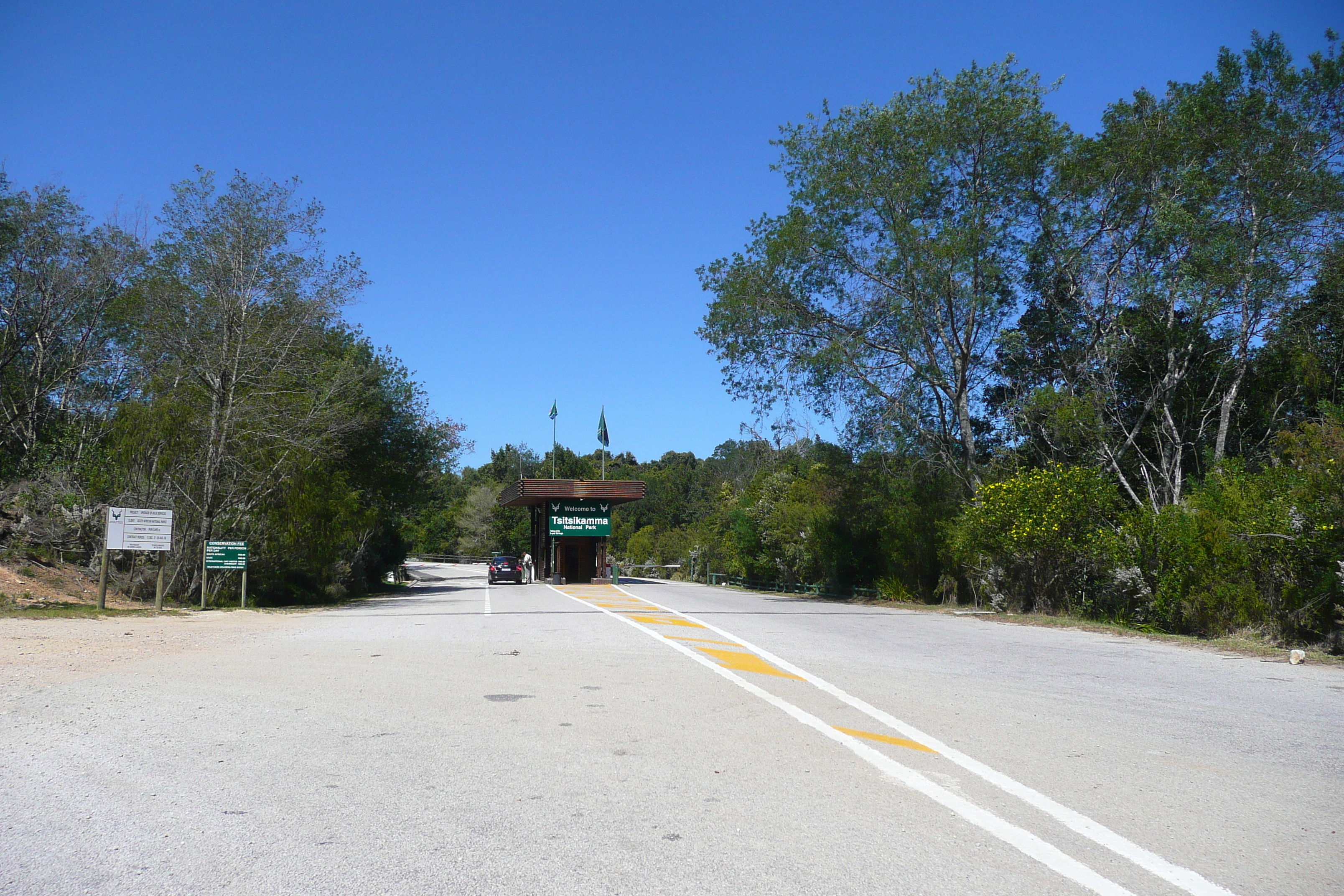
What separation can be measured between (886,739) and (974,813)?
6.22 ft

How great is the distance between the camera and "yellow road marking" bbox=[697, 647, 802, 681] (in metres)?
10.4

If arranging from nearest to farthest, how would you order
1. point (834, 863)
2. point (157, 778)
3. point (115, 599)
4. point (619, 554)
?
point (834, 863) → point (157, 778) → point (115, 599) → point (619, 554)

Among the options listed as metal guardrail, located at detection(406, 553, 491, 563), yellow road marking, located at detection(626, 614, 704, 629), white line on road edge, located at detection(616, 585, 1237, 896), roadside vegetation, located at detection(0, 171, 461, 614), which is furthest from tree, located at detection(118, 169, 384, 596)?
metal guardrail, located at detection(406, 553, 491, 563)

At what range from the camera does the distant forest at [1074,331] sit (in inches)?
816

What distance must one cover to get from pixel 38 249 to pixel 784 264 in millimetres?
26789

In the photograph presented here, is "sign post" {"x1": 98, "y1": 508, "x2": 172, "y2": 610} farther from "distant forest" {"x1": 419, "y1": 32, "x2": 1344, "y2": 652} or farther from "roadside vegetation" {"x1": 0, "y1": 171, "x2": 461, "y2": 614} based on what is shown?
"distant forest" {"x1": 419, "y1": 32, "x2": 1344, "y2": 652}

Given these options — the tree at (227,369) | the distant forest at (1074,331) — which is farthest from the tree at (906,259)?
the tree at (227,369)

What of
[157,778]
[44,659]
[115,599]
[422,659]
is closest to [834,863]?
[157,778]

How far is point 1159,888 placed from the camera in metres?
3.90

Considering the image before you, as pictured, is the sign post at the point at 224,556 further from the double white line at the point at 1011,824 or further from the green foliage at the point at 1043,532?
the green foliage at the point at 1043,532

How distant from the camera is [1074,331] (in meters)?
27.8

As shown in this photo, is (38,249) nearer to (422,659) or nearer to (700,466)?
(422,659)

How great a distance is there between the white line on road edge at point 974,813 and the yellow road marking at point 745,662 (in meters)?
1.61

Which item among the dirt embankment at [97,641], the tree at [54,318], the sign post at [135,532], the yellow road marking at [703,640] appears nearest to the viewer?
the dirt embankment at [97,641]
